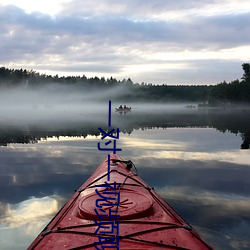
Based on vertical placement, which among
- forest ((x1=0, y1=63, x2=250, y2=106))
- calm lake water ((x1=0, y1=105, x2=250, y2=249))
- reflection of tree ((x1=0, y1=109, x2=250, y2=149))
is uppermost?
forest ((x1=0, y1=63, x2=250, y2=106))

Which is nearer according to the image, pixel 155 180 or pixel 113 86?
pixel 155 180

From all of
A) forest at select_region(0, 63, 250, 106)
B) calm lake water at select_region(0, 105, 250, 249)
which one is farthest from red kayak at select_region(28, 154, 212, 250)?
forest at select_region(0, 63, 250, 106)

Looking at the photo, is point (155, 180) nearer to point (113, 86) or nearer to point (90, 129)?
point (90, 129)

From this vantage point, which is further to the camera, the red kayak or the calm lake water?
the calm lake water

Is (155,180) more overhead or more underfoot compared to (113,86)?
more underfoot

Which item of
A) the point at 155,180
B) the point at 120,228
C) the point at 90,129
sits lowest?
the point at 155,180

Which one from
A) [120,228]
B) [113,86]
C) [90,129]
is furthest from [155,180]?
[113,86]

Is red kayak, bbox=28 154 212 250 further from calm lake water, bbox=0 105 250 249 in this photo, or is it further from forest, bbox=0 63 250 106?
forest, bbox=0 63 250 106

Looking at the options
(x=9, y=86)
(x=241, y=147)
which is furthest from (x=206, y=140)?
(x=9, y=86)

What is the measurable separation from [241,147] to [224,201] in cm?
1049

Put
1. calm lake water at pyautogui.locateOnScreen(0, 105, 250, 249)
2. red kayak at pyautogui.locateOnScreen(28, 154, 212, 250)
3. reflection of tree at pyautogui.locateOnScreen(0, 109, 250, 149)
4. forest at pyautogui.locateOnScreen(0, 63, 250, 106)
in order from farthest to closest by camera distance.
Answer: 1. forest at pyautogui.locateOnScreen(0, 63, 250, 106)
2. reflection of tree at pyautogui.locateOnScreen(0, 109, 250, 149)
3. calm lake water at pyautogui.locateOnScreen(0, 105, 250, 249)
4. red kayak at pyautogui.locateOnScreen(28, 154, 212, 250)

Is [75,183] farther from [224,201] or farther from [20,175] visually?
[224,201]

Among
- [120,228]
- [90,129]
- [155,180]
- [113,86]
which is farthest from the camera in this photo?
[113,86]

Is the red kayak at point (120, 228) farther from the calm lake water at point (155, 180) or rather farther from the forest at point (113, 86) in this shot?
the forest at point (113, 86)
